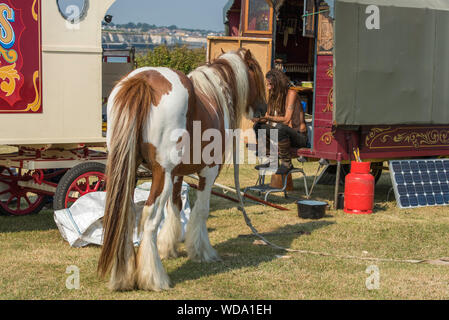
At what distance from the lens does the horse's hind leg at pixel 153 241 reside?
4340mm

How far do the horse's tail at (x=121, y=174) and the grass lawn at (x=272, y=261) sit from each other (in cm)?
33

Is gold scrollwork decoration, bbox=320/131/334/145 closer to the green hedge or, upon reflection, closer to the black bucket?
the black bucket

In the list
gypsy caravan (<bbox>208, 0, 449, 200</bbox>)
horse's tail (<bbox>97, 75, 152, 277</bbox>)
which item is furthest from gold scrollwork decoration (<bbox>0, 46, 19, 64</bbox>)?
gypsy caravan (<bbox>208, 0, 449, 200</bbox>)

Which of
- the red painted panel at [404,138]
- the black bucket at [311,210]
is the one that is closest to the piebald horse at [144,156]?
the black bucket at [311,210]

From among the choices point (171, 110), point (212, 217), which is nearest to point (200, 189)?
point (171, 110)

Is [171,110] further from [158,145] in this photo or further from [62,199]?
[62,199]

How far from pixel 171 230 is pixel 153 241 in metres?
0.95

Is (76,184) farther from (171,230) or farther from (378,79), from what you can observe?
(378,79)

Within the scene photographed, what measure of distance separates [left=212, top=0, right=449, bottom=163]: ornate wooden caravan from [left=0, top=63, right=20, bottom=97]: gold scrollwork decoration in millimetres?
3936

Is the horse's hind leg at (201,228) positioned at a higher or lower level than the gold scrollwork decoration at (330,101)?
lower

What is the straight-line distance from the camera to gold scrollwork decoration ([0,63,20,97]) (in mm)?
5641

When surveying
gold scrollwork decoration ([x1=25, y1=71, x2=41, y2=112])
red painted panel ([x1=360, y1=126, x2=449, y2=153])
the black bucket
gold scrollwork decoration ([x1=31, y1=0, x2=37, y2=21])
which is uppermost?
gold scrollwork decoration ([x1=31, y1=0, x2=37, y2=21])

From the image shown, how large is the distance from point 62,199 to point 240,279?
2262 millimetres

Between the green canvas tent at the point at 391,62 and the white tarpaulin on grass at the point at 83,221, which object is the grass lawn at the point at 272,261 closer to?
A: the white tarpaulin on grass at the point at 83,221
